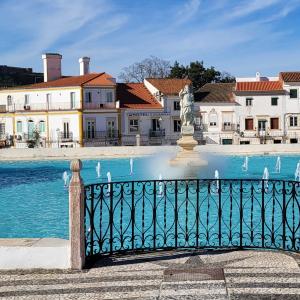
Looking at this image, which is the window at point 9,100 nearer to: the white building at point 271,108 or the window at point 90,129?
the window at point 90,129

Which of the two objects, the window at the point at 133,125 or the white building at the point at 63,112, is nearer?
the white building at the point at 63,112

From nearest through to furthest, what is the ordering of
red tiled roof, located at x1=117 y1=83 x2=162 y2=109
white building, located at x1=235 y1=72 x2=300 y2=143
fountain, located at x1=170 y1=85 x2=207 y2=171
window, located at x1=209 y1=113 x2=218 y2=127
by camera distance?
fountain, located at x1=170 y1=85 x2=207 y2=171 → red tiled roof, located at x1=117 y1=83 x2=162 y2=109 → white building, located at x1=235 y1=72 x2=300 y2=143 → window, located at x1=209 y1=113 x2=218 y2=127

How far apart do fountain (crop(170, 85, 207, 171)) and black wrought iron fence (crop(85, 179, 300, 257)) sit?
10.8 ft

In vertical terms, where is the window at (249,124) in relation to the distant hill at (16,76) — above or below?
below

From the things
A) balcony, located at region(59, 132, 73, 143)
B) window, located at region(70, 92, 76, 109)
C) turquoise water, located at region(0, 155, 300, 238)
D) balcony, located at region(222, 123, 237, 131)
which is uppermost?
window, located at region(70, 92, 76, 109)

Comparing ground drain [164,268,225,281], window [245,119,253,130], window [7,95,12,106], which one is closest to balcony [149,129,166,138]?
window [245,119,253,130]

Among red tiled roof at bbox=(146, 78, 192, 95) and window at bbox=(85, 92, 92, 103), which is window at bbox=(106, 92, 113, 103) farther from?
red tiled roof at bbox=(146, 78, 192, 95)

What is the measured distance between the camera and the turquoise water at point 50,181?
51.2ft

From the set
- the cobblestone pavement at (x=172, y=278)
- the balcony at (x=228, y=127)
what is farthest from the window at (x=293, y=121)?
the cobblestone pavement at (x=172, y=278)

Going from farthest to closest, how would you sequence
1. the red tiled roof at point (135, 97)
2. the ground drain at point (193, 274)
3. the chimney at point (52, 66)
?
the chimney at point (52, 66) < the red tiled roof at point (135, 97) < the ground drain at point (193, 274)

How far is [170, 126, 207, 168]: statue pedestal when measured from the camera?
2492 centimetres

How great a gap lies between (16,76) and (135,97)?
90.3ft

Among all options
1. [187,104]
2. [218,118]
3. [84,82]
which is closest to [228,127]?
[218,118]

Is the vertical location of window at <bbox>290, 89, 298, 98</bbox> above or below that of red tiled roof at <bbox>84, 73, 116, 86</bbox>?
below
